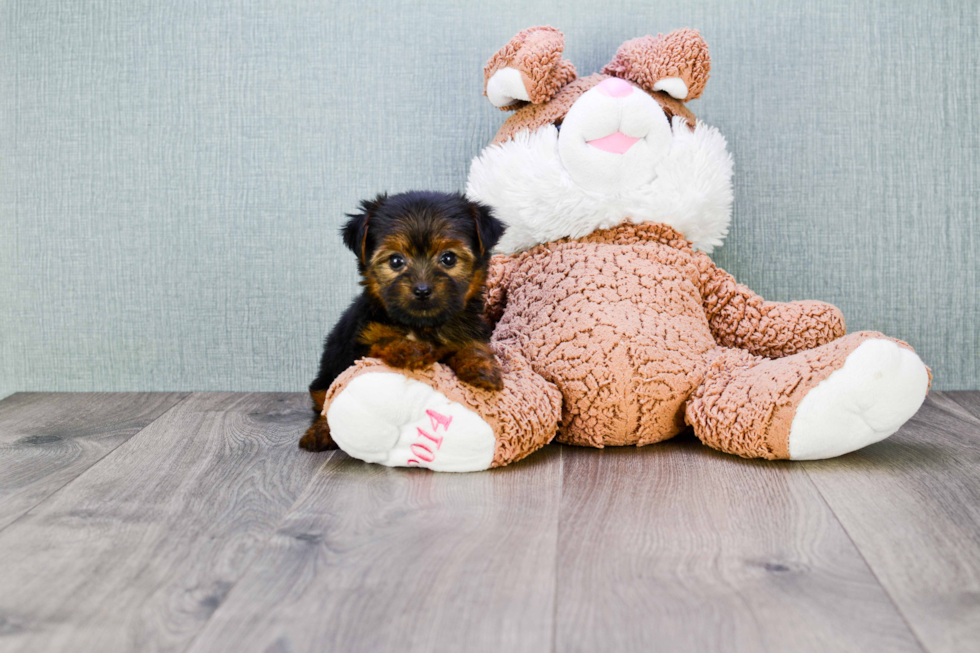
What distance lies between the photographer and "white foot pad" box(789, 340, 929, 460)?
169cm

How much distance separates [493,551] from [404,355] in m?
0.49

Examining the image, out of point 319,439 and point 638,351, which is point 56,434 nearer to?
point 319,439

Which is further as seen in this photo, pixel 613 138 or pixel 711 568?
pixel 613 138

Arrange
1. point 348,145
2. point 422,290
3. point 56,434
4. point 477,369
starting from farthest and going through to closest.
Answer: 1. point 348,145
2. point 56,434
3. point 477,369
4. point 422,290

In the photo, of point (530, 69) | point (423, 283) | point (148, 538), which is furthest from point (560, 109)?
point (148, 538)

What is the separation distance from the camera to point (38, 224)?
2.62m

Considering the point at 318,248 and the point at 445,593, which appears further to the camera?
the point at 318,248

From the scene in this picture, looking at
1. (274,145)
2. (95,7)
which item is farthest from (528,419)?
(95,7)

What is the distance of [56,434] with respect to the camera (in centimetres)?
217

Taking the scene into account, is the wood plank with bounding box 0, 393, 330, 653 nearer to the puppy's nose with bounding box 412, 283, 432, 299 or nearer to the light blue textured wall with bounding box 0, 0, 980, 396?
the puppy's nose with bounding box 412, 283, 432, 299

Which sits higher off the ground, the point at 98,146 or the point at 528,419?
the point at 98,146

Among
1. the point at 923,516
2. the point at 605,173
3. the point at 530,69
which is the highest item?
the point at 530,69

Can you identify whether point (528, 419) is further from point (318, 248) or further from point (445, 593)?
point (318, 248)

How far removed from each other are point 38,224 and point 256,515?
1.65 meters
